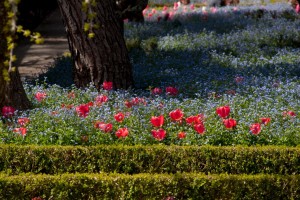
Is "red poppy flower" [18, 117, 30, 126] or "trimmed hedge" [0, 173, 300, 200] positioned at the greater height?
"red poppy flower" [18, 117, 30, 126]

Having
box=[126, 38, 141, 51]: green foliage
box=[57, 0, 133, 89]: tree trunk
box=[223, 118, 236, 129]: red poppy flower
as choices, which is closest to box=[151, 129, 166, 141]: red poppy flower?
box=[223, 118, 236, 129]: red poppy flower

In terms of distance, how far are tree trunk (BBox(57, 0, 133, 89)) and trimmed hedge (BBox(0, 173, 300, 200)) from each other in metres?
3.33

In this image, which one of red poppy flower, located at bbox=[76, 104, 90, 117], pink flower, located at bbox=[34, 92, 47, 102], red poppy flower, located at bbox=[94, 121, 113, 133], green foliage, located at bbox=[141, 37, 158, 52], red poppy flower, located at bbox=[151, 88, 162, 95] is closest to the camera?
red poppy flower, located at bbox=[94, 121, 113, 133]

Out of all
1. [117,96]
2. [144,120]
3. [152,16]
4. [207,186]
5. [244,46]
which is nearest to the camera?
[207,186]

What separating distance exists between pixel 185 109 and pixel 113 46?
6.36 feet

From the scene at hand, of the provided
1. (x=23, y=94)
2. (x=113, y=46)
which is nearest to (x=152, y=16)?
(x=113, y=46)

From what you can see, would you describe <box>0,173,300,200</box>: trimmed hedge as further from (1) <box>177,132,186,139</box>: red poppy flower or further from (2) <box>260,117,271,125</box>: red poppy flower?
(2) <box>260,117,271,125</box>: red poppy flower

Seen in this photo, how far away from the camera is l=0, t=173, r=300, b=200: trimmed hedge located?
609 centimetres

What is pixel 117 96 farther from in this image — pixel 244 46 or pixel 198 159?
pixel 244 46

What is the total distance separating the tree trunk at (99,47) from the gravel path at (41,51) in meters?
2.31

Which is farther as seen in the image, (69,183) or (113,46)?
(113,46)

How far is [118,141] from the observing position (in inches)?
274

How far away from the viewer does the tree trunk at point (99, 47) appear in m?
9.27

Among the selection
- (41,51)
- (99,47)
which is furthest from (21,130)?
(41,51)
